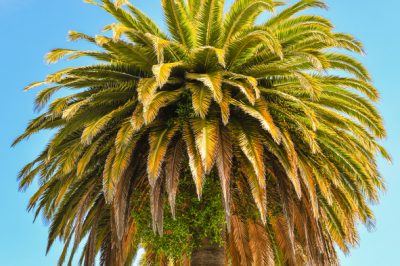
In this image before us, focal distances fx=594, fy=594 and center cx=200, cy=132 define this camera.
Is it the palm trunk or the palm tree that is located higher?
the palm tree

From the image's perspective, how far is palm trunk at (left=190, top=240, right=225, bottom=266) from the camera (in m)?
15.6

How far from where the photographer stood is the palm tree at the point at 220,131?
13281 mm

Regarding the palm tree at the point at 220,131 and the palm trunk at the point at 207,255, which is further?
the palm trunk at the point at 207,255

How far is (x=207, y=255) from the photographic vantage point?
15562 mm

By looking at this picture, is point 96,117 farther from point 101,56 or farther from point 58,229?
point 58,229

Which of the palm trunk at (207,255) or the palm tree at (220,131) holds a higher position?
the palm tree at (220,131)

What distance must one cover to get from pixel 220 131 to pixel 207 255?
360cm

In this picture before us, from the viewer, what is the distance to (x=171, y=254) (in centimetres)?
1561

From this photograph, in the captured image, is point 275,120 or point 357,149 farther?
point 357,149

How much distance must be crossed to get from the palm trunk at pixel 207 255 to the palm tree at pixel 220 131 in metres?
0.03

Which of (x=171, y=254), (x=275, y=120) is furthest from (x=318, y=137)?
(x=171, y=254)

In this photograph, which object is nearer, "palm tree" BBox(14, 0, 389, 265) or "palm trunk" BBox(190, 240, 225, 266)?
"palm tree" BBox(14, 0, 389, 265)

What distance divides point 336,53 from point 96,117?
6.62 metres

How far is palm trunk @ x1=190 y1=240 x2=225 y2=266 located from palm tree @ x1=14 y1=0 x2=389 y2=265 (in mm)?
28
